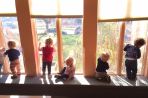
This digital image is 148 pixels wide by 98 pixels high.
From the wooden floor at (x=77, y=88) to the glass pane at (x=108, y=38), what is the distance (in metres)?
0.60

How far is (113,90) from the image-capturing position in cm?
472

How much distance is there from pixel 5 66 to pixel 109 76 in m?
2.22

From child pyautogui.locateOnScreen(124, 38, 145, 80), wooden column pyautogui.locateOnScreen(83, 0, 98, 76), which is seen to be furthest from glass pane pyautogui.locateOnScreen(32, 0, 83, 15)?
child pyautogui.locateOnScreen(124, 38, 145, 80)

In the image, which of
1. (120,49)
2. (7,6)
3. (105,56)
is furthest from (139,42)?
(7,6)

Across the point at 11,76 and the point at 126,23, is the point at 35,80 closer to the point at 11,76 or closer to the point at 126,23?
the point at 11,76

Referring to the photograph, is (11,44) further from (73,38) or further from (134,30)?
(134,30)

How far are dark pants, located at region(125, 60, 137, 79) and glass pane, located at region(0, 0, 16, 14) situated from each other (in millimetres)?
2442

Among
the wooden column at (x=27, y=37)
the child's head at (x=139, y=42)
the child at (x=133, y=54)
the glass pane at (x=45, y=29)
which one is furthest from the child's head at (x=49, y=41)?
the child's head at (x=139, y=42)

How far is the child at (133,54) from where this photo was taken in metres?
4.55

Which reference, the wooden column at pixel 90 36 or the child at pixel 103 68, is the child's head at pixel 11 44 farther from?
the child at pixel 103 68

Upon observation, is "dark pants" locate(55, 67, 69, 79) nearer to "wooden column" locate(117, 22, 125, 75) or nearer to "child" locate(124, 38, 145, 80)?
"wooden column" locate(117, 22, 125, 75)

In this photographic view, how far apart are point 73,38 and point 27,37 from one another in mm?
909

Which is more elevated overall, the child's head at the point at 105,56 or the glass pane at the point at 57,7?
the glass pane at the point at 57,7

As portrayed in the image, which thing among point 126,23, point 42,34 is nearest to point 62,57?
point 42,34
